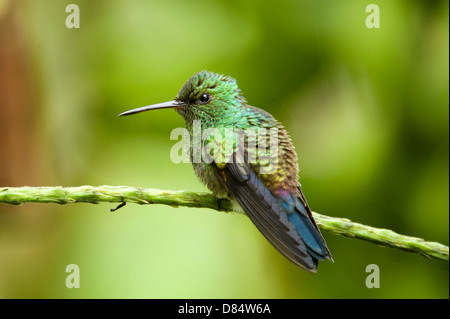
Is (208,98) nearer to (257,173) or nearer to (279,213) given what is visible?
(257,173)

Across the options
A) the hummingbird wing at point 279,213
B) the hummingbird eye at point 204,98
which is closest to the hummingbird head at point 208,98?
the hummingbird eye at point 204,98

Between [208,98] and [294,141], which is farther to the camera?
[294,141]

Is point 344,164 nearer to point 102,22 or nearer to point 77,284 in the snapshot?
point 77,284

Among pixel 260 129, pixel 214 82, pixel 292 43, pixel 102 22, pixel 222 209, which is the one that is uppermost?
pixel 102 22

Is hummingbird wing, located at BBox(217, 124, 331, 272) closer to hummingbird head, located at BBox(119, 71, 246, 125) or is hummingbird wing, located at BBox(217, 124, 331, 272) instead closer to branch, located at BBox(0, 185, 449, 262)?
branch, located at BBox(0, 185, 449, 262)

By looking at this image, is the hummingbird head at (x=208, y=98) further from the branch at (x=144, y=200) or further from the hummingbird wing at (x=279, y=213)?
the branch at (x=144, y=200)

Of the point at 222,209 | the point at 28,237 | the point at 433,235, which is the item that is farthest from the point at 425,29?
the point at 28,237

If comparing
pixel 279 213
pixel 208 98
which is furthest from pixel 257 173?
pixel 208 98
